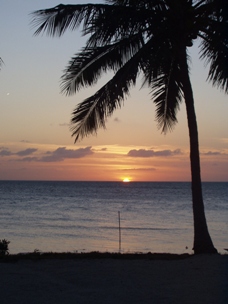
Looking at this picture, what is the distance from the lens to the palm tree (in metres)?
11.2

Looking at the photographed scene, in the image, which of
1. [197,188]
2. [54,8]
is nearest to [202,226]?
[197,188]

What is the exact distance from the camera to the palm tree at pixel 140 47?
36.9 ft

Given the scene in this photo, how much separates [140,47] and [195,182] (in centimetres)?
348

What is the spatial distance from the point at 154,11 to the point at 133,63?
53.3 inches
